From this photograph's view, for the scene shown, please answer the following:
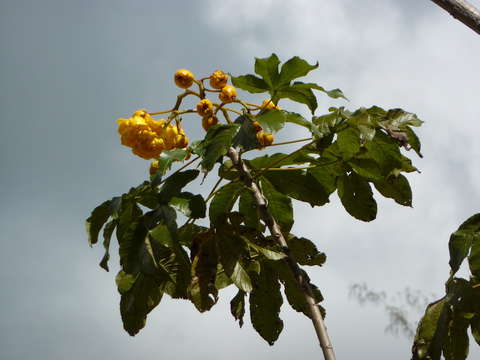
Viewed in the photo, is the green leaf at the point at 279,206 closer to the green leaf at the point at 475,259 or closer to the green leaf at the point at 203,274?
the green leaf at the point at 203,274

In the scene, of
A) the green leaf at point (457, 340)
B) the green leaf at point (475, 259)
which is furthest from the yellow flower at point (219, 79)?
the green leaf at point (457, 340)

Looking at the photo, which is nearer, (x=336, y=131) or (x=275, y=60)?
(x=336, y=131)

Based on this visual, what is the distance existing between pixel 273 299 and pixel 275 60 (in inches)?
37.0

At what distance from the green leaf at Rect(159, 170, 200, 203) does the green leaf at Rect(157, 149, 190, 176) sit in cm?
5

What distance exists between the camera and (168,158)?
1936 mm

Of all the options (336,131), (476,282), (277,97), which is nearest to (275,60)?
(277,97)

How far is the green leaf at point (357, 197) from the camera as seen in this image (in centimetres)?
214

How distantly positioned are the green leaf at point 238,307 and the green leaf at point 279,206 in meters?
0.33

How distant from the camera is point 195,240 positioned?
1.94m

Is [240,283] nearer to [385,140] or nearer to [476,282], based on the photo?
[385,140]

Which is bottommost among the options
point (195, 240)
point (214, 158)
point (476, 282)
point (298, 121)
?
point (476, 282)

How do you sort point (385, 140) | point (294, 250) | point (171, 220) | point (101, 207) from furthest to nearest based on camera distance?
point (294, 250) → point (101, 207) → point (385, 140) → point (171, 220)

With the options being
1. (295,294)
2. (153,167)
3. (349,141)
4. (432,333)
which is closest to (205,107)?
(153,167)

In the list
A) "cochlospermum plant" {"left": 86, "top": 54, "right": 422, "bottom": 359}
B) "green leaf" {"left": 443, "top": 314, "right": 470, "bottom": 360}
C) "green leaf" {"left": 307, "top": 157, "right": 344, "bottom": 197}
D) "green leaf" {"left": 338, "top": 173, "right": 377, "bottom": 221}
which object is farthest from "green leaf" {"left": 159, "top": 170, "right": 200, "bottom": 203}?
"green leaf" {"left": 443, "top": 314, "right": 470, "bottom": 360}
